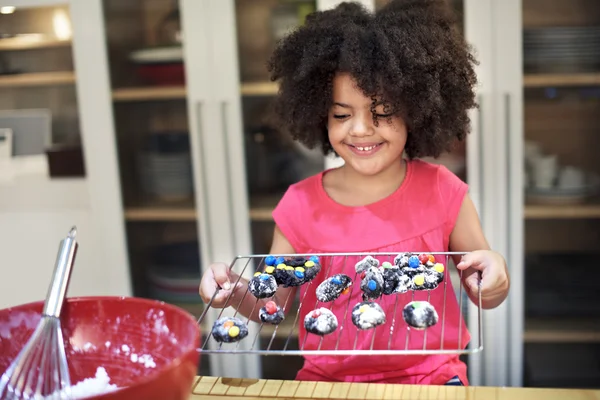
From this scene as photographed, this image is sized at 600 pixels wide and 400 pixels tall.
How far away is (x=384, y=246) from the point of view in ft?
4.01

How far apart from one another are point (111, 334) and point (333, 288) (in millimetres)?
332

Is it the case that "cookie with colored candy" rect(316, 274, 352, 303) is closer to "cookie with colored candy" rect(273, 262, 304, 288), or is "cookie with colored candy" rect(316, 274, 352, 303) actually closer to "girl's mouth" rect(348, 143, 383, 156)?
"cookie with colored candy" rect(273, 262, 304, 288)

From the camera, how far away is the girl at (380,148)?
1.16 m

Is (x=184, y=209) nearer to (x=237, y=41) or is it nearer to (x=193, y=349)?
(x=237, y=41)

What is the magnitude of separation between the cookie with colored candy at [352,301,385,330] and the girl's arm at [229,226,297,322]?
0.67ft

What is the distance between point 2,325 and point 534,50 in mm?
1623

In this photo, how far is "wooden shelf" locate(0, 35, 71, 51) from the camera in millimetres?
2217

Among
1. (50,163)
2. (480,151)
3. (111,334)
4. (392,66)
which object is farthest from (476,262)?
(50,163)

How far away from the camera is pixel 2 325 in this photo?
0.84 metres

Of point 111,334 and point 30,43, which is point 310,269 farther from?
point 30,43

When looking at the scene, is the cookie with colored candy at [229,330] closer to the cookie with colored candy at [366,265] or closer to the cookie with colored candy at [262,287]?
the cookie with colored candy at [262,287]

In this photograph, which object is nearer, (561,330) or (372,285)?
(372,285)

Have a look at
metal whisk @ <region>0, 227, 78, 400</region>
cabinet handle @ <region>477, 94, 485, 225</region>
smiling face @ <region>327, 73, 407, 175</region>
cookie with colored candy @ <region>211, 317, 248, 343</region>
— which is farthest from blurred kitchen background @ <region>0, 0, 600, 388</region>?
metal whisk @ <region>0, 227, 78, 400</region>

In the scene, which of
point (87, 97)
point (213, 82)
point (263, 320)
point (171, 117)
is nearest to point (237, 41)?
point (213, 82)
